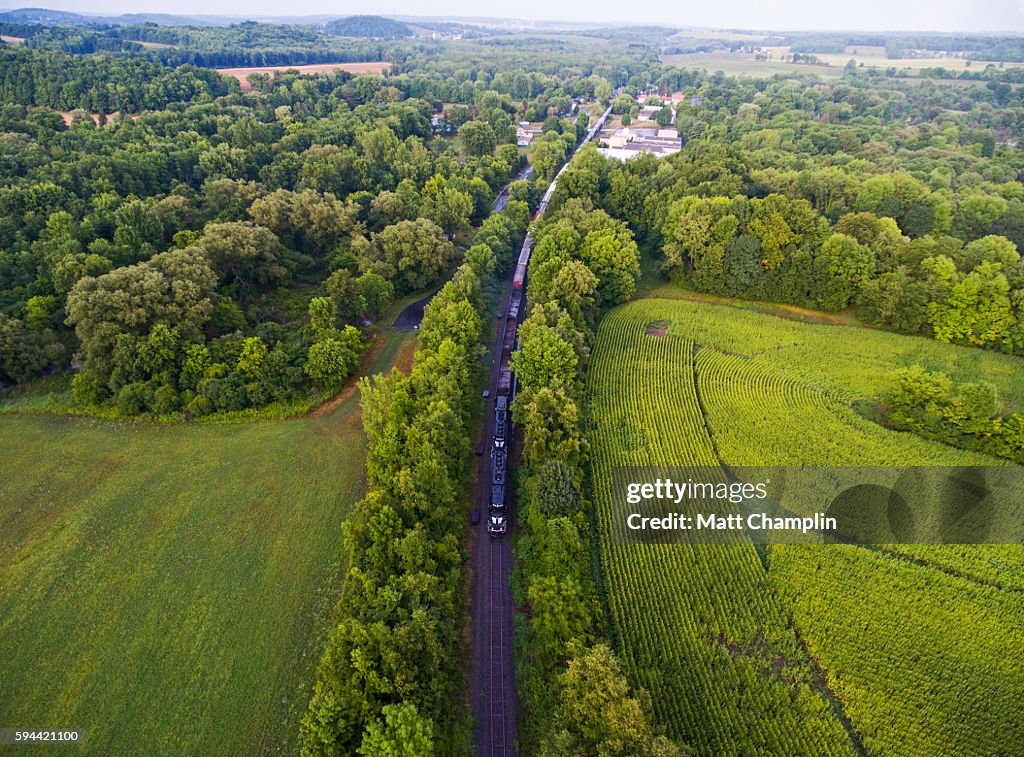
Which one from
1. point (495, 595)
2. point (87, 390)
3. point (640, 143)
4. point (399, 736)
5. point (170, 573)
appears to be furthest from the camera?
point (640, 143)

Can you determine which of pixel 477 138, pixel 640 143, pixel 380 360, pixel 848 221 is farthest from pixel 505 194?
pixel 848 221

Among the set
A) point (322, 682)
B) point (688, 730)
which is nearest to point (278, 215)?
point (322, 682)

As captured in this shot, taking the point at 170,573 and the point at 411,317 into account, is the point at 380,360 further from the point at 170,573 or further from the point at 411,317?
the point at 170,573

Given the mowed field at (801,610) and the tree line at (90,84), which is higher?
the tree line at (90,84)

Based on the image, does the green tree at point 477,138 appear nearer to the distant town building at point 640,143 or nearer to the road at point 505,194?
the road at point 505,194

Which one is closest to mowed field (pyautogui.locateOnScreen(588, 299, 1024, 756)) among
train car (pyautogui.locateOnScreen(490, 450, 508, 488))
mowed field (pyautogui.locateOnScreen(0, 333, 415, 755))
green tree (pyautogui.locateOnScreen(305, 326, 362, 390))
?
train car (pyautogui.locateOnScreen(490, 450, 508, 488))

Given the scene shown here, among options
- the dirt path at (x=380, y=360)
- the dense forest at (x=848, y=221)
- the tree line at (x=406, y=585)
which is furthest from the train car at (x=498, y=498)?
the dense forest at (x=848, y=221)
